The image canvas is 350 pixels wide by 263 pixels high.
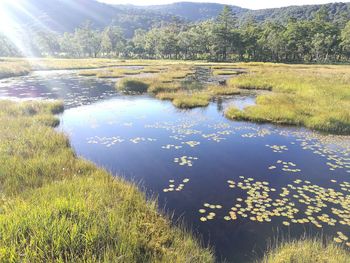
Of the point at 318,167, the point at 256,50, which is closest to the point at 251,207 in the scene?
the point at 318,167

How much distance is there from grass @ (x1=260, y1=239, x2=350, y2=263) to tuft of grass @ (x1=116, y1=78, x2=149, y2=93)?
93.1ft

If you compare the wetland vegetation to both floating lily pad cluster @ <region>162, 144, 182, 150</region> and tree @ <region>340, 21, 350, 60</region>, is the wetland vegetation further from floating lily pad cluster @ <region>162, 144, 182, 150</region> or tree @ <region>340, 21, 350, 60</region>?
tree @ <region>340, 21, 350, 60</region>

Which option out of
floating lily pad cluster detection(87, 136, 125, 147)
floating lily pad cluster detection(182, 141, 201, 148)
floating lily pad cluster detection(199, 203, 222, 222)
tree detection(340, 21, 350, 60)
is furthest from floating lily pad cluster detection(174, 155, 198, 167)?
tree detection(340, 21, 350, 60)

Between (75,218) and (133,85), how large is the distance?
29681mm

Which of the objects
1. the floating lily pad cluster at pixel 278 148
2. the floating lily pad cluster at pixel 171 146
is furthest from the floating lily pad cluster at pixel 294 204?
the floating lily pad cluster at pixel 171 146

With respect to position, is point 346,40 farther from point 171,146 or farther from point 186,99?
point 171,146

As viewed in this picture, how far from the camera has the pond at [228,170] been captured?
27.2 feet

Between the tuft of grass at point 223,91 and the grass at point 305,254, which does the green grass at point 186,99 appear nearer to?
the tuft of grass at point 223,91

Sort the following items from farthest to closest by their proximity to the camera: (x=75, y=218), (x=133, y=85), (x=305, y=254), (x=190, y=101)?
(x=133, y=85) < (x=190, y=101) < (x=305, y=254) < (x=75, y=218)

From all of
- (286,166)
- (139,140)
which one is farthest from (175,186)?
(139,140)

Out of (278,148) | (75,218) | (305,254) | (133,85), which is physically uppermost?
(75,218)

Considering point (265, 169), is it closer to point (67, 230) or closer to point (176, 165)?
point (176, 165)

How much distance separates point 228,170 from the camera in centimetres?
1223

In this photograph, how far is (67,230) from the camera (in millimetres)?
5785
